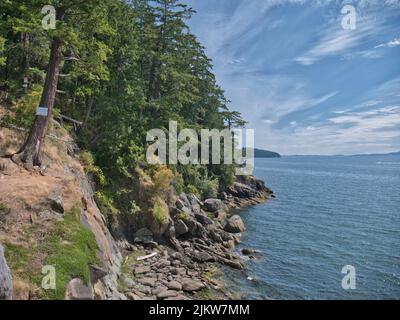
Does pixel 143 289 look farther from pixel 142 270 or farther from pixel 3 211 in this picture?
pixel 3 211

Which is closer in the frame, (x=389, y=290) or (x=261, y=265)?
(x=389, y=290)

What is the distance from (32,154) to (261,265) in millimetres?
17058

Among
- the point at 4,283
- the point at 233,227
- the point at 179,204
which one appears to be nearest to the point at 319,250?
the point at 233,227

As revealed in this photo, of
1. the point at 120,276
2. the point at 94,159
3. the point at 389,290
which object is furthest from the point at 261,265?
the point at 94,159

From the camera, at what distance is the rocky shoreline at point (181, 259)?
16.3m

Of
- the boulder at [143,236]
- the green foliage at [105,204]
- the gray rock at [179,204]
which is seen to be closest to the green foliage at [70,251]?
the green foliage at [105,204]

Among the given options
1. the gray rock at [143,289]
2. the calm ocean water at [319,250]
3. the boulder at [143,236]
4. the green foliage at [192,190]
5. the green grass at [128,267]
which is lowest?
the calm ocean water at [319,250]

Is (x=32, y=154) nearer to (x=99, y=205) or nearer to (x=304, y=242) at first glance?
(x=99, y=205)

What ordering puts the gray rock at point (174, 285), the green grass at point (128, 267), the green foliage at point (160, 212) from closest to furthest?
the green grass at point (128, 267) → the gray rock at point (174, 285) → the green foliage at point (160, 212)

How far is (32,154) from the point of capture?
15227 millimetres

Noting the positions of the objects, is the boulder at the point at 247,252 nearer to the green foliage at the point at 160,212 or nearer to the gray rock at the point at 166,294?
the green foliage at the point at 160,212

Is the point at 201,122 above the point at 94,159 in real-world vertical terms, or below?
above

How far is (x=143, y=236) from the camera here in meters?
21.9

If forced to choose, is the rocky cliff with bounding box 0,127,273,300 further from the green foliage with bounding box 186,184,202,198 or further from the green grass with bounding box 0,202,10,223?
the green foliage with bounding box 186,184,202,198
